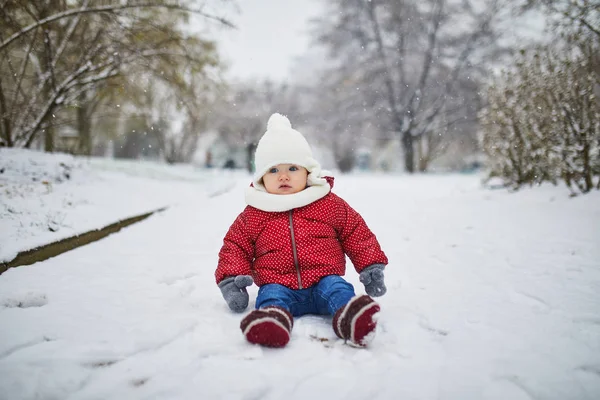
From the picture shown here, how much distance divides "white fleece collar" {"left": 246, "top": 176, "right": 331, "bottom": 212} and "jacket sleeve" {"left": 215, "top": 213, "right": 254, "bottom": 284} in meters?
0.15

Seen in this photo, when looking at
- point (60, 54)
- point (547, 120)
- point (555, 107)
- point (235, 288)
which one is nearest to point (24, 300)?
point (235, 288)

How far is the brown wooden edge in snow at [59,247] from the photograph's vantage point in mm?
2514

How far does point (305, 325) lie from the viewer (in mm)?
1786

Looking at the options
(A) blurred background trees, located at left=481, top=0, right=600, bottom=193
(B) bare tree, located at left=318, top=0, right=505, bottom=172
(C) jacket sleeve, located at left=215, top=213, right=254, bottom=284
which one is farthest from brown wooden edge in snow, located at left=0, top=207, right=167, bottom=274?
(B) bare tree, located at left=318, top=0, right=505, bottom=172

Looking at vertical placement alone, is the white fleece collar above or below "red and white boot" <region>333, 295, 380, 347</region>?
above

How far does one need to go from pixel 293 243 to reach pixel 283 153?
0.55 meters

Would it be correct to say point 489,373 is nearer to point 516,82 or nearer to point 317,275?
point 317,275

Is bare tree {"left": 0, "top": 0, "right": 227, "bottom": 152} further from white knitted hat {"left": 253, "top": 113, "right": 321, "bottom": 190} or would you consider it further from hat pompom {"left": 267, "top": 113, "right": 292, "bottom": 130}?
white knitted hat {"left": 253, "top": 113, "right": 321, "bottom": 190}

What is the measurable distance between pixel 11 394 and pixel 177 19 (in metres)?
6.88

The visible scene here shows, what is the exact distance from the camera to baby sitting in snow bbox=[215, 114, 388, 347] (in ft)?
6.14

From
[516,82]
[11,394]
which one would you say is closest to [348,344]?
[11,394]

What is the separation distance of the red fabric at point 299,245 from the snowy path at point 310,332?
0.93ft

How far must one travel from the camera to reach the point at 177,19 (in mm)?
6469

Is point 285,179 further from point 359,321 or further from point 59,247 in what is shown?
point 59,247
